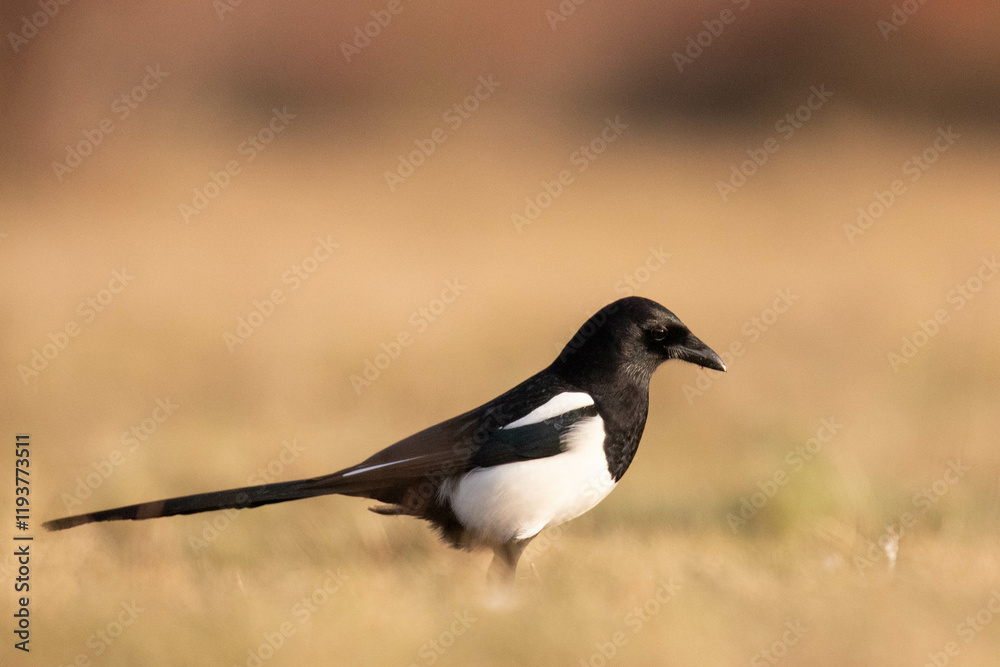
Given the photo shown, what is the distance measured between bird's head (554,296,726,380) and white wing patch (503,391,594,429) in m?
0.13

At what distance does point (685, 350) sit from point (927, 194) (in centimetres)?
784

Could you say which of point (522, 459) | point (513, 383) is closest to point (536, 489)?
point (522, 459)

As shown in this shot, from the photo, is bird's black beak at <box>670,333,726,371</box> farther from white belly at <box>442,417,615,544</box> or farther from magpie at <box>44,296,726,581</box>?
white belly at <box>442,417,615,544</box>

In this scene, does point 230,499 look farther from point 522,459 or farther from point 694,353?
point 694,353

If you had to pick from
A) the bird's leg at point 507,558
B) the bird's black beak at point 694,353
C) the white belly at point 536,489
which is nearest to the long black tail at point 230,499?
the white belly at point 536,489

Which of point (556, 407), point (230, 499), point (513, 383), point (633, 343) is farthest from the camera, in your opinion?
point (513, 383)

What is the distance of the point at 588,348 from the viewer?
11.4 feet

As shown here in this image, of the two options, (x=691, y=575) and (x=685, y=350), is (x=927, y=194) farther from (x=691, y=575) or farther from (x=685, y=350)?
(x=691, y=575)

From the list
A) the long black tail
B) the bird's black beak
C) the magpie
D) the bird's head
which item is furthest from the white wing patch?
the long black tail

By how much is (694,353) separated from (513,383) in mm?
3251

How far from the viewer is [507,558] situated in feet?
10.9

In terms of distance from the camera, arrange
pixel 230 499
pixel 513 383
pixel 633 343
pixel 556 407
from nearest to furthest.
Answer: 1. pixel 230 499
2. pixel 556 407
3. pixel 633 343
4. pixel 513 383

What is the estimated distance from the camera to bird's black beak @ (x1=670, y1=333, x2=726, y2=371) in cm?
351

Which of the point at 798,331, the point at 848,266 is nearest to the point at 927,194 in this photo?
the point at 848,266
